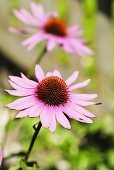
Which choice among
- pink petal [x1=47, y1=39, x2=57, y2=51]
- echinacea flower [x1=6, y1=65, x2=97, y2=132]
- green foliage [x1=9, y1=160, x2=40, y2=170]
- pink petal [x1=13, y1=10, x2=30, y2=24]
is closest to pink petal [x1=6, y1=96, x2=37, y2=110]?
echinacea flower [x1=6, y1=65, x2=97, y2=132]

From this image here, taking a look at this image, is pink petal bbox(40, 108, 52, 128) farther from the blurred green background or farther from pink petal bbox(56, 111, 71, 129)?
the blurred green background

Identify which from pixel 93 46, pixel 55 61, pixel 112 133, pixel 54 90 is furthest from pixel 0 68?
pixel 54 90

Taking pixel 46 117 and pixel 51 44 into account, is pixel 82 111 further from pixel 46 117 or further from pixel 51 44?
pixel 51 44

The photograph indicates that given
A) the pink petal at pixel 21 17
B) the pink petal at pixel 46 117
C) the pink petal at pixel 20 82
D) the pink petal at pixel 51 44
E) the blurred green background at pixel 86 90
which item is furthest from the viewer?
the blurred green background at pixel 86 90

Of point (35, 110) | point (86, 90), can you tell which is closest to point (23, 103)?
point (35, 110)

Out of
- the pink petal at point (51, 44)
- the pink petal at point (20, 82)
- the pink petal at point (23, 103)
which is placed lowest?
the pink petal at point (23, 103)

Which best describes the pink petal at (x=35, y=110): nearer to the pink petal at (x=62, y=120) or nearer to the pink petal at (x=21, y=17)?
the pink petal at (x=62, y=120)

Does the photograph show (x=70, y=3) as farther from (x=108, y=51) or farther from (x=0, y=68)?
(x=0, y=68)

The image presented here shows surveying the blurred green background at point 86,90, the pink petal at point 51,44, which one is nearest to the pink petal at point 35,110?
the pink petal at point 51,44
